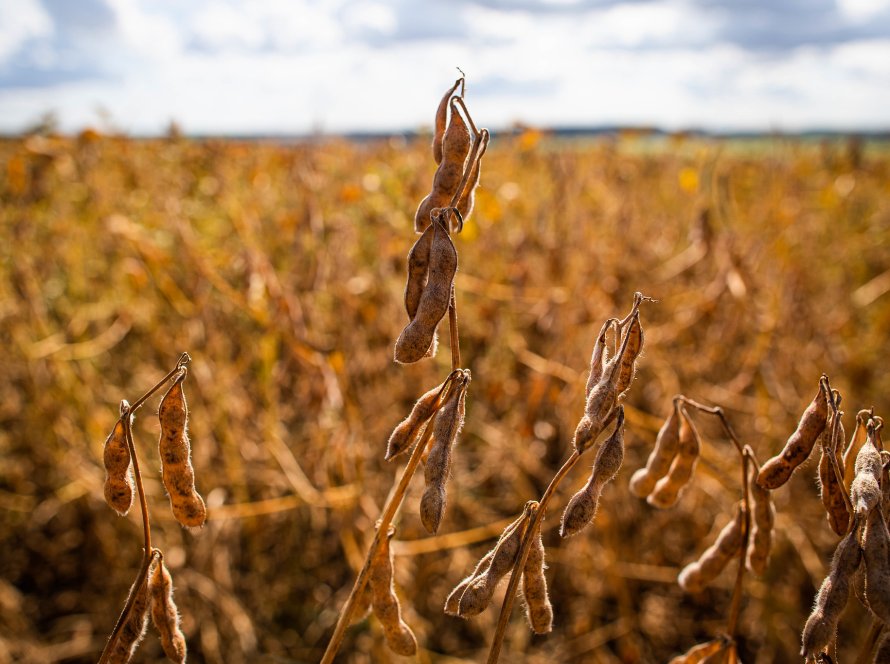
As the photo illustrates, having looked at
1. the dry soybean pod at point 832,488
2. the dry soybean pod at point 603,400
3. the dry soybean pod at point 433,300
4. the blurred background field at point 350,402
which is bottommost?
the blurred background field at point 350,402

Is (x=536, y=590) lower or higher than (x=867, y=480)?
lower

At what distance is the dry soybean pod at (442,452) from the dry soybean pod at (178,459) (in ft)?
0.86

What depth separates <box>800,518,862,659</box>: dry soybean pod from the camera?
712 mm

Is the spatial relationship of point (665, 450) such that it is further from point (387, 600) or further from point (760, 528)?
point (387, 600)

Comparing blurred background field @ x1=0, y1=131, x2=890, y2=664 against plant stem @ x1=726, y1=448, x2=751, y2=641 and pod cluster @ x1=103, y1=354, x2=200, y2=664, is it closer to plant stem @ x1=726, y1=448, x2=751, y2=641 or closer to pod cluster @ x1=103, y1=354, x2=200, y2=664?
pod cluster @ x1=103, y1=354, x2=200, y2=664

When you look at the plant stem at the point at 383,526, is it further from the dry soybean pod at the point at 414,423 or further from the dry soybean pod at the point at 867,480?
the dry soybean pod at the point at 867,480

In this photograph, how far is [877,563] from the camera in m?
0.70

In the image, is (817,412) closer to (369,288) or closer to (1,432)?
(369,288)

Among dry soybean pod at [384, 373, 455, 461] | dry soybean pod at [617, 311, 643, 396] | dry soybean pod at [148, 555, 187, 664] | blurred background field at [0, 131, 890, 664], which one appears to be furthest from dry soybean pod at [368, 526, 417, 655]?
blurred background field at [0, 131, 890, 664]

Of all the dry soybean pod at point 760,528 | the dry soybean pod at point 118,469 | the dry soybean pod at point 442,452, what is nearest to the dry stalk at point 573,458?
the dry soybean pod at point 442,452

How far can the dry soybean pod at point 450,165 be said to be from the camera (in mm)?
861

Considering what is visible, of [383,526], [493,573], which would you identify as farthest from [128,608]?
[493,573]

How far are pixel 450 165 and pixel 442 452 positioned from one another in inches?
13.7

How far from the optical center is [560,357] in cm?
276
